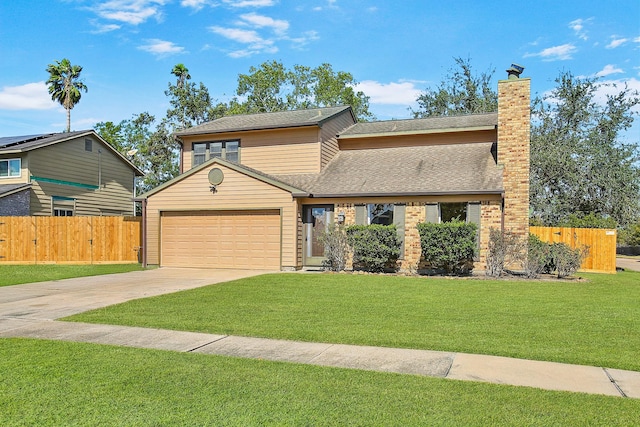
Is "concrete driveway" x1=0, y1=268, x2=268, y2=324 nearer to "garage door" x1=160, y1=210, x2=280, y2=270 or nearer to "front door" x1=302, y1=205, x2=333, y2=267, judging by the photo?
"garage door" x1=160, y1=210, x2=280, y2=270

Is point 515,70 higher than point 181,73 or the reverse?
the reverse

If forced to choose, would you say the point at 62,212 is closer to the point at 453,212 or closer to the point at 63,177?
the point at 63,177

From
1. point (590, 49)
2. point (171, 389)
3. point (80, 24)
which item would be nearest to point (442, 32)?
point (590, 49)

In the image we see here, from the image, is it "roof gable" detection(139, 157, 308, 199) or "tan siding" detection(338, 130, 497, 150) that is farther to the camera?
"tan siding" detection(338, 130, 497, 150)

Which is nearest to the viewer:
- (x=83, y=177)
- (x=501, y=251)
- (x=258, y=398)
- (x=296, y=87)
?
(x=258, y=398)

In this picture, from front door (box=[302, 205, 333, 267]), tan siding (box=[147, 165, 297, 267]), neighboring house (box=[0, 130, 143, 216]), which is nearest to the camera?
tan siding (box=[147, 165, 297, 267])

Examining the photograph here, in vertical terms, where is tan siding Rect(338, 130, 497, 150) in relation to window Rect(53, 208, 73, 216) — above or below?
above

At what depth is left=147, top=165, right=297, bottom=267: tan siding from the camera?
1634 cm

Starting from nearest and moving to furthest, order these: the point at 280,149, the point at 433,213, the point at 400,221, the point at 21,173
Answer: the point at 433,213, the point at 400,221, the point at 280,149, the point at 21,173

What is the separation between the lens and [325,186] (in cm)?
1719

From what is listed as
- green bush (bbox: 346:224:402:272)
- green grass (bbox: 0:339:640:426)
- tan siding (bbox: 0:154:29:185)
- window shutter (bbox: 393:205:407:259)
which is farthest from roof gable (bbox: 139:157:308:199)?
green grass (bbox: 0:339:640:426)

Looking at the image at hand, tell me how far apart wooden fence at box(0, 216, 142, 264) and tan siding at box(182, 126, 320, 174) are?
5.25 meters

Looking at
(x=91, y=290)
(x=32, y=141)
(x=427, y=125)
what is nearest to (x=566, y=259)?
(x=427, y=125)

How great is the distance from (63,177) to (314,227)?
14208 millimetres
